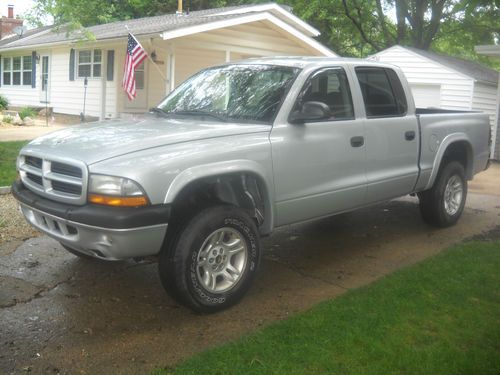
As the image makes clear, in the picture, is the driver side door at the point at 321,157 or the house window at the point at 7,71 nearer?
the driver side door at the point at 321,157

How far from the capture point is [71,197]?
369 cm

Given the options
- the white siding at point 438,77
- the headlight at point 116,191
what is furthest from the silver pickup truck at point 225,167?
the white siding at point 438,77

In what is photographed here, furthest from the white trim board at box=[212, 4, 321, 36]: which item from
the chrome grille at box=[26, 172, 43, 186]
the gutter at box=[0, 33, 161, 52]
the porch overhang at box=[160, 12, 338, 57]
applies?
the chrome grille at box=[26, 172, 43, 186]

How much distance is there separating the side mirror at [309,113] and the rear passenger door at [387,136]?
0.88 metres

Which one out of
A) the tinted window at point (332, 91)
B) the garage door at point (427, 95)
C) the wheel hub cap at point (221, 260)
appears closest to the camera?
the wheel hub cap at point (221, 260)

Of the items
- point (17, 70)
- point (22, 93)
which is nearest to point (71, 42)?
point (22, 93)

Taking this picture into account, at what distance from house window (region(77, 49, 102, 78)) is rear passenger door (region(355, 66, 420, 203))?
14.3 metres

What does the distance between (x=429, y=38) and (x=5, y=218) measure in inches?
985

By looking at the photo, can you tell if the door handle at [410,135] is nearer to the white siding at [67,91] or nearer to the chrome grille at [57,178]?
the chrome grille at [57,178]

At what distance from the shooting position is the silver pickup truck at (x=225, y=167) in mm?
3590

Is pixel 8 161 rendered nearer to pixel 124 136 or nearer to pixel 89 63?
pixel 124 136

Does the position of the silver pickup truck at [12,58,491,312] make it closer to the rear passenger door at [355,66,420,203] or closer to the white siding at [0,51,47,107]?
the rear passenger door at [355,66,420,203]

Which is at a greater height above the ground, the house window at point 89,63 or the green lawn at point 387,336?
the house window at point 89,63

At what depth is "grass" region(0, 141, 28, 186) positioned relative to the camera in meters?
8.16
